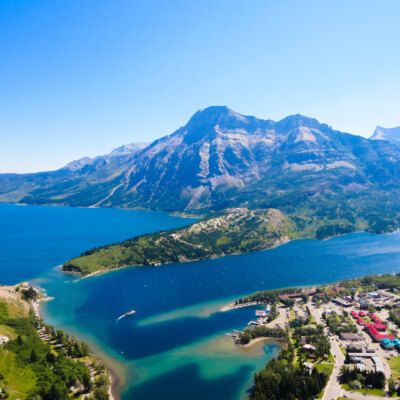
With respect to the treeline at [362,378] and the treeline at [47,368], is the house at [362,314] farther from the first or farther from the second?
the treeline at [47,368]

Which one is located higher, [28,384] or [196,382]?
[28,384]

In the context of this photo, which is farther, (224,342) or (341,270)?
(341,270)

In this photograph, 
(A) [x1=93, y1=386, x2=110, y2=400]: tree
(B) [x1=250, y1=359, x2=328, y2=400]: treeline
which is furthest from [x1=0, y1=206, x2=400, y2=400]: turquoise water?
(B) [x1=250, y1=359, x2=328, y2=400]: treeline

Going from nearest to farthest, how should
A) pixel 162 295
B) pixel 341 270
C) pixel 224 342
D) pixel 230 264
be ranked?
pixel 224 342 < pixel 162 295 < pixel 341 270 < pixel 230 264

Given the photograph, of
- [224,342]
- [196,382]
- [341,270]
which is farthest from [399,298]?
[196,382]

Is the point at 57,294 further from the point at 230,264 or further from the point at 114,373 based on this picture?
the point at 230,264

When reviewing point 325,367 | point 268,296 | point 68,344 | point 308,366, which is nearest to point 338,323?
point 325,367

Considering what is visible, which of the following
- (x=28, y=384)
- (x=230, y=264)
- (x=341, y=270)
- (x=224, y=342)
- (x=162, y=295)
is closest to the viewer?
(x=28, y=384)
